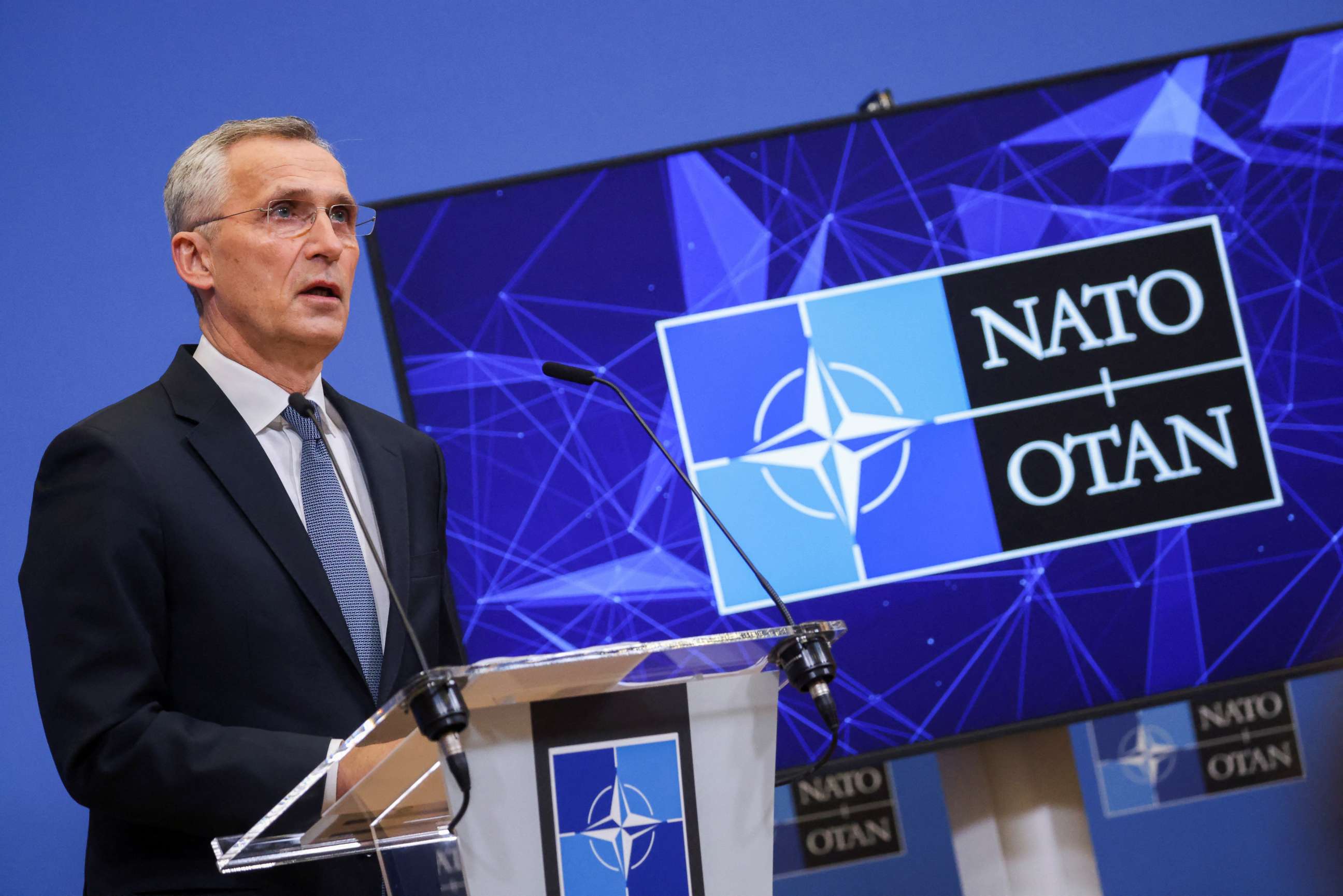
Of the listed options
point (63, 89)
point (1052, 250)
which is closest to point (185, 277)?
point (63, 89)

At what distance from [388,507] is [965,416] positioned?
1411 millimetres

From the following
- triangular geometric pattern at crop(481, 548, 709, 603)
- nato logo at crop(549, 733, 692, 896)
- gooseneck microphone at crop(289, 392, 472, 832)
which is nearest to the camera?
gooseneck microphone at crop(289, 392, 472, 832)

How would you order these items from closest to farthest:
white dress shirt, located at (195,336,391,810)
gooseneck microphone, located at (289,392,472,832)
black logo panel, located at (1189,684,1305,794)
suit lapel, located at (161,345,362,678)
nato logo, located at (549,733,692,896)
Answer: gooseneck microphone, located at (289,392,472,832) → nato logo, located at (549,733,692,896) → suit lapel, located at (161,345,362,678) → white dress shirt, located at (195,336,391,810) → black logo panel, located at (1189,684,1305,794)

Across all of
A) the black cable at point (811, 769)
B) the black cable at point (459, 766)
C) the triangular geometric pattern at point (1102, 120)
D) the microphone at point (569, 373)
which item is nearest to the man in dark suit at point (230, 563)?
the black cable at point (459, 766)

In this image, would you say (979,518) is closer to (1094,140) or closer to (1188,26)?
(1094,140)

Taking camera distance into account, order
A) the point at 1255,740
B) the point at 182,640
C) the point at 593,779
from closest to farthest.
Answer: the point at 593,779 → the point at 182,640 → the point at 1255,740

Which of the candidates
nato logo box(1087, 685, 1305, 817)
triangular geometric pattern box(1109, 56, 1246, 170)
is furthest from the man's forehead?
nato logo box(1087, 685, 1305, 817)

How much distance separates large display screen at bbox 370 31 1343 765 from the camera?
2.63 meters

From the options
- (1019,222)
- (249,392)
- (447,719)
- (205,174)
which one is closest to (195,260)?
(205,174)

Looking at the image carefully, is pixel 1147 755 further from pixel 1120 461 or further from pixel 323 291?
pixel 323 291

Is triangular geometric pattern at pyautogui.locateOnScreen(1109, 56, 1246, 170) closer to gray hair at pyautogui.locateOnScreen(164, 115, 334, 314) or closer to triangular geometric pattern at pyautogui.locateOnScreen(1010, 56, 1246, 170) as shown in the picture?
triangular geometric pattern at pyautogui.locateOnScreen(1010, 56, 1246, 170)

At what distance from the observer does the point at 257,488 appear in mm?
1575

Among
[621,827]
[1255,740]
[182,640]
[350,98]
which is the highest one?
[350,98]

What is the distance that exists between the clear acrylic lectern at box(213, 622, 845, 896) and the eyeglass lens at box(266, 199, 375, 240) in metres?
0.85
